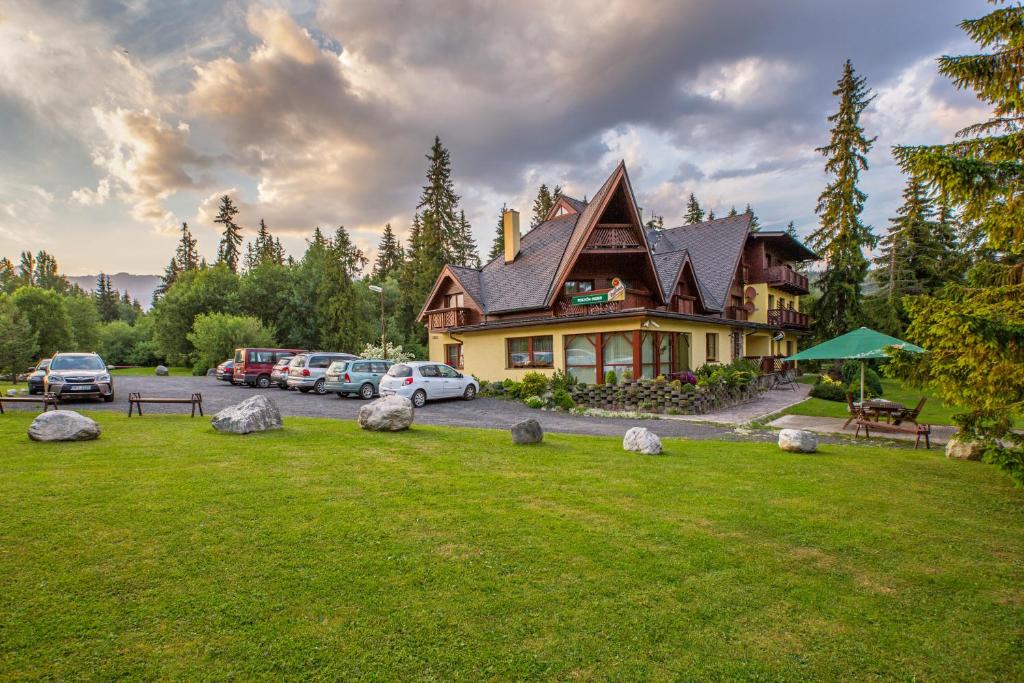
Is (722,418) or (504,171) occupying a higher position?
(504,171)

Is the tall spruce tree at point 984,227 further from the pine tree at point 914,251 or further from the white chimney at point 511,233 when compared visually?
the pine tree at point 914,251

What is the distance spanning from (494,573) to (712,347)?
75.5 feet

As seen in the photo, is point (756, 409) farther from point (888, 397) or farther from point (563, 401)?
point (888, 397)

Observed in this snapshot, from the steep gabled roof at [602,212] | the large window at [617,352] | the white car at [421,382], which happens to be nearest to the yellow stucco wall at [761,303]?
the steep gabled roof at [602,212]

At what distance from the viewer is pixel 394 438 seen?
10.7m

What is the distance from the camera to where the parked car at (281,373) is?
25.6 m

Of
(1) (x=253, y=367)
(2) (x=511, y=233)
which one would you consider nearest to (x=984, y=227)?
(2) (x=511, y=233)

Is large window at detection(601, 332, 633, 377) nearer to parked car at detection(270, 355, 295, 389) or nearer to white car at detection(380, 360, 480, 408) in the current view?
white car at detection(380, 360, 480, 408)

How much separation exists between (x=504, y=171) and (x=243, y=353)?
17.1m

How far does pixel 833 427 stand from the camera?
14.8 metres

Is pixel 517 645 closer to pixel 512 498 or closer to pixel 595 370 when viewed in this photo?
pixel 512 498

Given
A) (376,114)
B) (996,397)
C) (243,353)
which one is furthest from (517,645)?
(243,353)

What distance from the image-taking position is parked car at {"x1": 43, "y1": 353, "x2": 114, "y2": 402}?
1719 centimetres

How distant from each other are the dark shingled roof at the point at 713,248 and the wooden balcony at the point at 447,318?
10655 millimetres
